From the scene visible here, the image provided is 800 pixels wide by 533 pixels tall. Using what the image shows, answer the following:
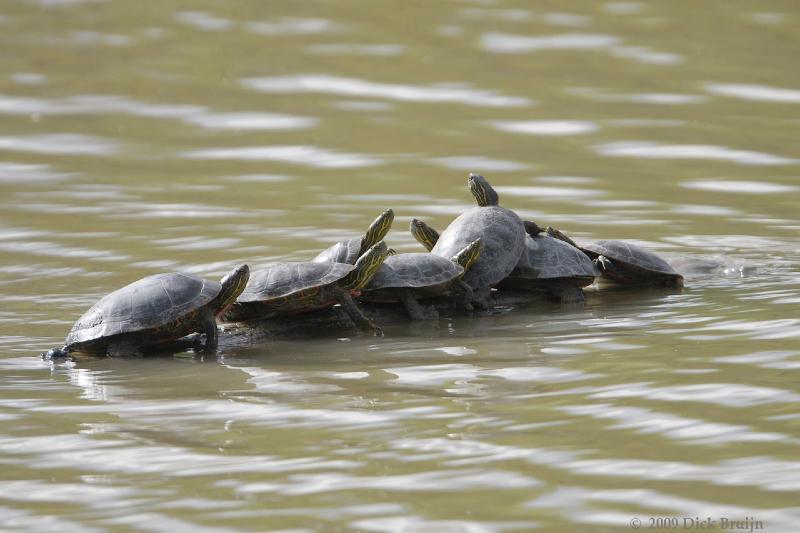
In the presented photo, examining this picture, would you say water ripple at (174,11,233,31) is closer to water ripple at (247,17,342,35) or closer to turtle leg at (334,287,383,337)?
water ripple at (247,17,342,35)

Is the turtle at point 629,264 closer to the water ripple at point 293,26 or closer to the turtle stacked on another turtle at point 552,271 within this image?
the turtle stacked on another turtle at point 552,271

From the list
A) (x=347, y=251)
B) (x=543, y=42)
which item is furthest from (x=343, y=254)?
(x=543, y=42)

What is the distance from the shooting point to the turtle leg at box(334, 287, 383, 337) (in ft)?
25.0

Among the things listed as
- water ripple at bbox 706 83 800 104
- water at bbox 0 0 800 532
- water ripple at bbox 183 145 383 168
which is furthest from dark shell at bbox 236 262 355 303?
water ripple at bbox 706 83 800 104

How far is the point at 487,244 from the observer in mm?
8180

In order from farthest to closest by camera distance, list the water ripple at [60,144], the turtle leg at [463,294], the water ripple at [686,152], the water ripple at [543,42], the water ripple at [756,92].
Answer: the water ripple at [543,42] → the water ripple at [756,92] → the water ripple at [60,144] → the water ripple at [686,152] → the turtle leg at [463,294]

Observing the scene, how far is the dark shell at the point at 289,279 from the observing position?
24.2 ft

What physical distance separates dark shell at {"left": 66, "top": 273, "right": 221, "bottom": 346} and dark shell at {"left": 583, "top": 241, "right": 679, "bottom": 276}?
2792 mm

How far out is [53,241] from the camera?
35.2ft

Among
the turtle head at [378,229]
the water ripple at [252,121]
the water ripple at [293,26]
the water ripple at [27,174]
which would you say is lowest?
the turtle head at [378,229]

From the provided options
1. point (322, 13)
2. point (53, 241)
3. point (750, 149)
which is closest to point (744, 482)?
point (53, 241)

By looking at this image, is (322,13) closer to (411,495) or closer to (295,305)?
(295,305)

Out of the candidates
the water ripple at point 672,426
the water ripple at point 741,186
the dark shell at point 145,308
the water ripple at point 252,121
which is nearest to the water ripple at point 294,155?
the water ripple at point 252,121

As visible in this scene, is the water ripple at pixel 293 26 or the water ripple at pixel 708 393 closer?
the water ripple at pixel 708 393
